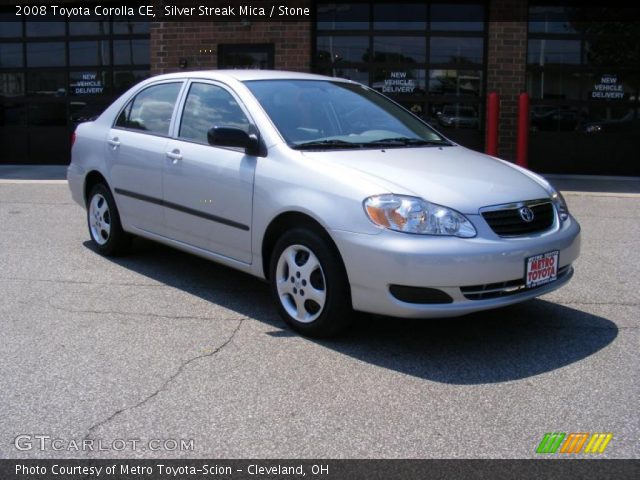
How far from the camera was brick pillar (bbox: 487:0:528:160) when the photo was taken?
1235 cm

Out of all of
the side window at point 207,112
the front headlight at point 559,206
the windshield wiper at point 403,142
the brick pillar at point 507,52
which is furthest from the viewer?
the brick pillar at point 507,52

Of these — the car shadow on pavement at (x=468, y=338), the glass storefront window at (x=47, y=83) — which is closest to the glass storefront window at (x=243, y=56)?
the glass storefront window at (x=47, y=83)

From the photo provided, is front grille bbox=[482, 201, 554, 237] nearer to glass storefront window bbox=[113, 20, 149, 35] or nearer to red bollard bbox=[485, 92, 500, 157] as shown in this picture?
red bollard bbox=[485, 92, 500, 157]

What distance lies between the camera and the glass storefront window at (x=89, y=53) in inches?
554

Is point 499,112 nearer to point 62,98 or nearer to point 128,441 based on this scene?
point 62,98

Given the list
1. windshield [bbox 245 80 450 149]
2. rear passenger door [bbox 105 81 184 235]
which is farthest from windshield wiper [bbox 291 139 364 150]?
rear passenger door [bbox 105 81 184 235]

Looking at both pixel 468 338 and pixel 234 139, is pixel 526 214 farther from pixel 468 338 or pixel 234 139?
pixel 234 139

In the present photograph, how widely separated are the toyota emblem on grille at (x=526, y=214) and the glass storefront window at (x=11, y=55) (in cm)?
1228

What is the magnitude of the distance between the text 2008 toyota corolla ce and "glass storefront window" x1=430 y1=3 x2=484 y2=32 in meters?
7.07

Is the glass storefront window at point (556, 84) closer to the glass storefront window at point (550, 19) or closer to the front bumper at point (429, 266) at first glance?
the glass storefront window at point (550, 19)

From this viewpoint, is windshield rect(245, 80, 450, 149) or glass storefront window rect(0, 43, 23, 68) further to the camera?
glass storefront window rect(0, 43, 23, 68)

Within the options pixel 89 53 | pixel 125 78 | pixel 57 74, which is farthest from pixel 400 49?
pixel 57 74

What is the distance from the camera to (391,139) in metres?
5.51

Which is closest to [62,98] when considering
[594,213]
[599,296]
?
[594,213]
